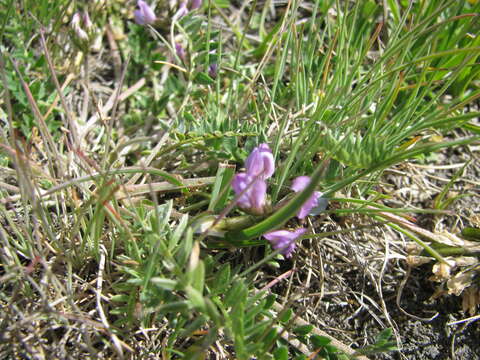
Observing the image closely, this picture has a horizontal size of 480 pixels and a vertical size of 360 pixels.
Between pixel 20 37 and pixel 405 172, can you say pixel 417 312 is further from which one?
pixel 20 37

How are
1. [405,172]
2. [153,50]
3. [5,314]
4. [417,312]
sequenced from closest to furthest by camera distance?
1. [5,314]
2. [417,312]
3. [405,172]
4. [153,50]

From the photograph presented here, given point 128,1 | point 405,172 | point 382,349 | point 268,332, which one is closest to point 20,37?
point 128,1

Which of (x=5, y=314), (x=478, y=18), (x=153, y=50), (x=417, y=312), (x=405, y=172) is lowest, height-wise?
(x=417, y=312)

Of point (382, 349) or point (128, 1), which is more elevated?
point (128, 1)

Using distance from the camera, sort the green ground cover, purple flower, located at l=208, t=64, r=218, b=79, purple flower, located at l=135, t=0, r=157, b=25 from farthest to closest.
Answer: purple flower, located at l=135, t=0, r=157, b=25 < purple flower, located at l=208, t=64, r=218, b=79 < the green ground cover

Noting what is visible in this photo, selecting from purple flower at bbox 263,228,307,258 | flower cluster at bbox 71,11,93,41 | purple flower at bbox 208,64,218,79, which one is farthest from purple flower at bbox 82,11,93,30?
purple flower at bbox 263,228,307,258

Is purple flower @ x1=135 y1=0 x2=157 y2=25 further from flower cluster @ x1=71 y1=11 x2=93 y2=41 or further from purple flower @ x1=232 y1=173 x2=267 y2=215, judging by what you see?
purple flower @ x1=232 y1=173 x2=267 y2=215

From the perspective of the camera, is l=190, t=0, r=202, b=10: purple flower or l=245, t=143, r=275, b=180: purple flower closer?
l=245, t=143, r=275, b=180: purple flower

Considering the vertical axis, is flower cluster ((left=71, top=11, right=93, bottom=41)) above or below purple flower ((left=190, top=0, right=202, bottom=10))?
below

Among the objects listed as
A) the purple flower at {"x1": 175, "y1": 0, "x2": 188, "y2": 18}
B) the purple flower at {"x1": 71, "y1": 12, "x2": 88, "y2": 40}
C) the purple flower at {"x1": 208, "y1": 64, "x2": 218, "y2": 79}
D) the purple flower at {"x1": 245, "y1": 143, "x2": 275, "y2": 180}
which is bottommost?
the purple flower at {"x1": 245, "y1": 143, "x2": 275, "y2": 180}
